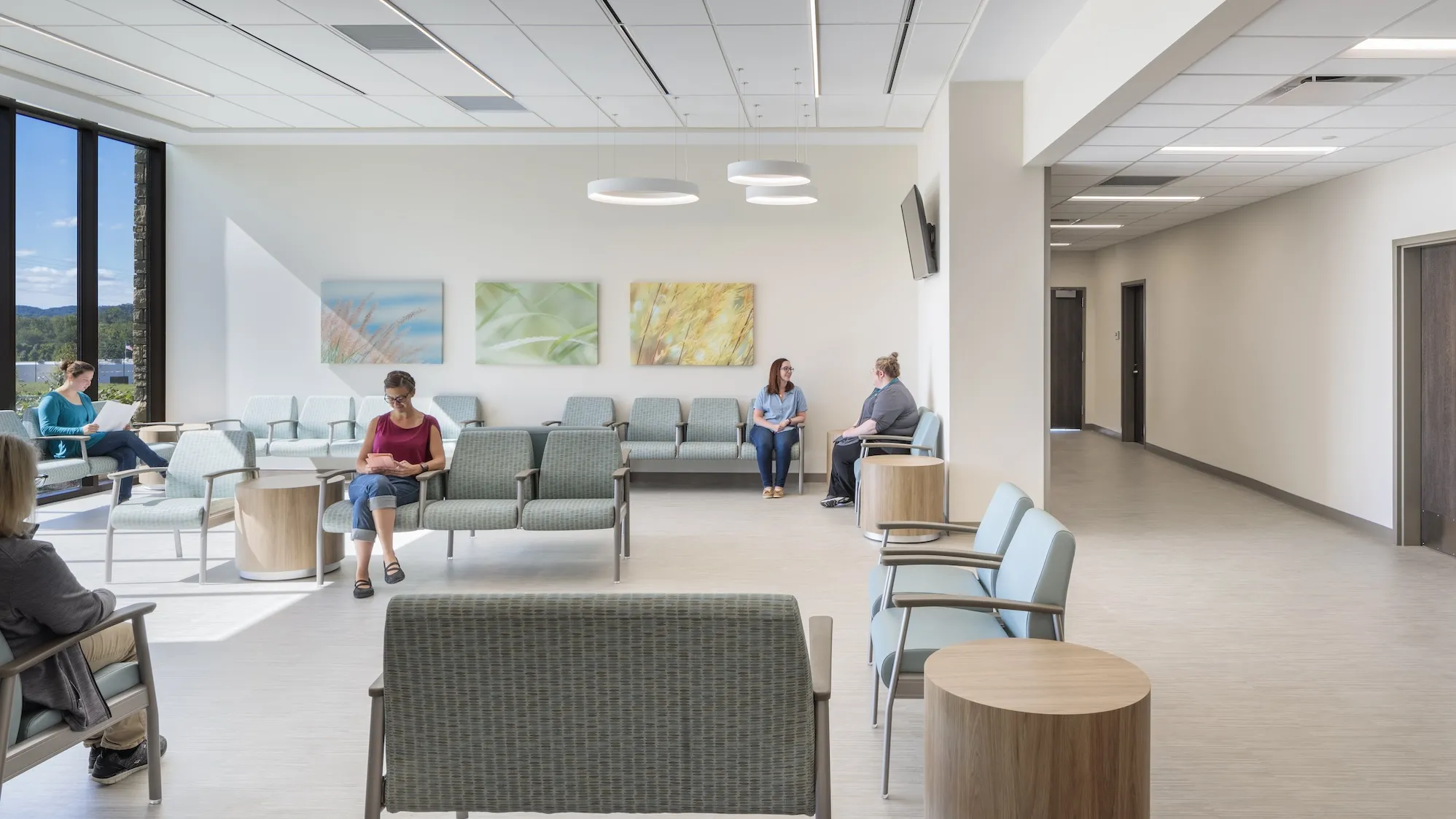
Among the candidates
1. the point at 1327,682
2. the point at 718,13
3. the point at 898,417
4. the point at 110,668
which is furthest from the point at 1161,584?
the point at 110,668

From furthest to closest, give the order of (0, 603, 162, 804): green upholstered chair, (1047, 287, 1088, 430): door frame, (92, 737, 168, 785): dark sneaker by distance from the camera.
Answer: (1047, 287, 1088, 430): door frame → (92, 737, 168, 785): dark sneaker → (0, 603, 162, 804): green upholstered chair

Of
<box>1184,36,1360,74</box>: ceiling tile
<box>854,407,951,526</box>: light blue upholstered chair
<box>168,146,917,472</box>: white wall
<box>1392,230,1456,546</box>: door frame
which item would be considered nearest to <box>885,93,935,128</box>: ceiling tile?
<box>168,146,917,472</box>: white wall

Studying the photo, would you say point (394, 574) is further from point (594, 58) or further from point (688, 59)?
point (688, 59)

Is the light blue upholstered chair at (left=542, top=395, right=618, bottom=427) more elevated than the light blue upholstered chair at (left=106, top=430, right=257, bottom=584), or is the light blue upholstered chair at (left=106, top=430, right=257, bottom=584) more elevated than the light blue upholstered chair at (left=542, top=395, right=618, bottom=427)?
the light blue upholstered chair at (left=542, top=395, right=618, bottom=427)

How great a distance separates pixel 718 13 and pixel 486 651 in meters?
5.24

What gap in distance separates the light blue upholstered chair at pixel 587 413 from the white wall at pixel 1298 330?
665cm

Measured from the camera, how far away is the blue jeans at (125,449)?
810 cm

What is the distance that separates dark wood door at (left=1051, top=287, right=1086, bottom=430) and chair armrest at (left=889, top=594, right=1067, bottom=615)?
14369 millimetres

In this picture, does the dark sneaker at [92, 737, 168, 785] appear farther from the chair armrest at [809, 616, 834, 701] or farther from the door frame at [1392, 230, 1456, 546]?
the door frame at [1392, 230, 1456, 546]

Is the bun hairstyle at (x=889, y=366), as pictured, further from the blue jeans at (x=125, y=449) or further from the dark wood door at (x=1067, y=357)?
the dark wood door at (x=1067, y=357)

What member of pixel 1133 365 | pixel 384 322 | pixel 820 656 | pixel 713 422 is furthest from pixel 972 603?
pixel 1133 365

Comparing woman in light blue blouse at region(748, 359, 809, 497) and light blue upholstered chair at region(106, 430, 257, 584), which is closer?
light blue upholstered chair at region(106, 430, 257, 584)

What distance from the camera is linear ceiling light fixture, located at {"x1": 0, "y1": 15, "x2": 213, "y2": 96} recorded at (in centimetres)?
670

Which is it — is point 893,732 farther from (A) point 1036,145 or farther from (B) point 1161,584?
(A) point 1036,145
